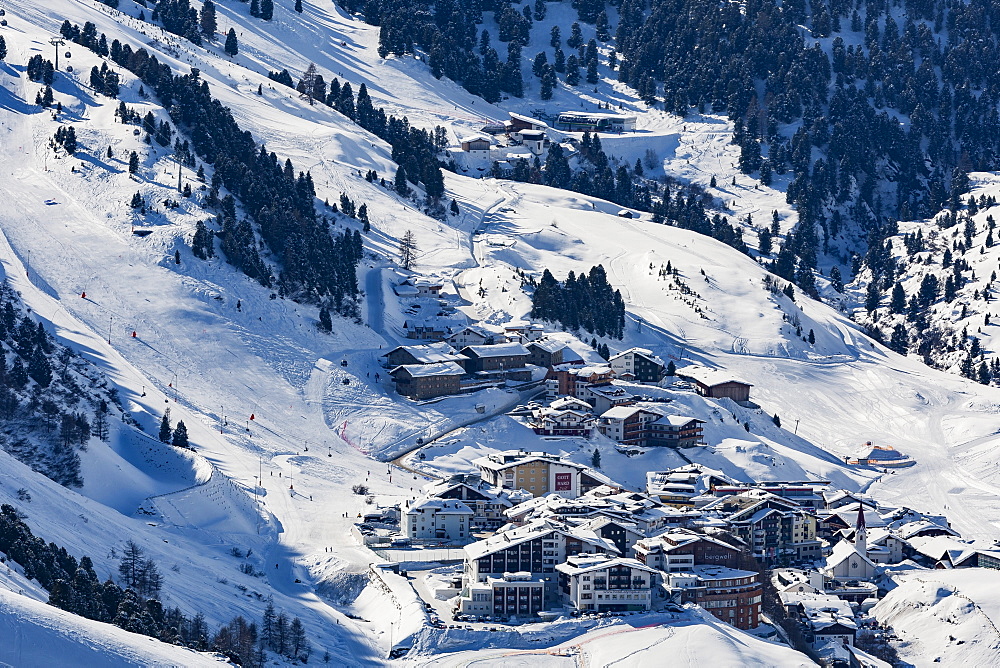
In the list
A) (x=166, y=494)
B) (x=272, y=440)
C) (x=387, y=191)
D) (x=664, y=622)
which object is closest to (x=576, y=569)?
(x=664, y=622)

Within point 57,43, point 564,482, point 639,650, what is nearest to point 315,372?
point 564,482

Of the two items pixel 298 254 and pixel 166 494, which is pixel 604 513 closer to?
pixel 166 494

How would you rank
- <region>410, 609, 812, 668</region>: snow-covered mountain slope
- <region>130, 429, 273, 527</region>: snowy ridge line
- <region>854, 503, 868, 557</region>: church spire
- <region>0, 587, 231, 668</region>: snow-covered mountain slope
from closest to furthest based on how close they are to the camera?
<region>0, 587, 231, 668</region>: snow-covered mountain slope
<region>410, 609, 812, 668</region>: snow-covered mountain slope
<region>130, 429, 273, 527</region>: snowy ridge line
<region>854, 503, 868, 557</region>: church spire

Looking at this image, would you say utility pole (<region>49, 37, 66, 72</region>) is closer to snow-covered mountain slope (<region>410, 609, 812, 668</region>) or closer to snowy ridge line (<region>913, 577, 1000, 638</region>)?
snowy ridge line (<region>913, 577, 1000, 638</region>)

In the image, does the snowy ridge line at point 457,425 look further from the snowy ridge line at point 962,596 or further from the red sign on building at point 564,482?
the snowy ridge line at point 962,596

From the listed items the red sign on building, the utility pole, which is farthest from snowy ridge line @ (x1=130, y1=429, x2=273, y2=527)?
the utility pole

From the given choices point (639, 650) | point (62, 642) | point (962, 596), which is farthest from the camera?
point (962, 596)

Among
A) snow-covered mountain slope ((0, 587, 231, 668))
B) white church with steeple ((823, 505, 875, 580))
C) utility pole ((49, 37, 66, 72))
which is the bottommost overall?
white church with steeple ((823, 505, 875, 580))

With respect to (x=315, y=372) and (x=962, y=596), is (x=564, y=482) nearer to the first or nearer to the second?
(x=315, y=372)
